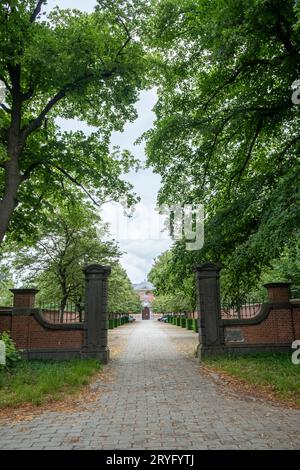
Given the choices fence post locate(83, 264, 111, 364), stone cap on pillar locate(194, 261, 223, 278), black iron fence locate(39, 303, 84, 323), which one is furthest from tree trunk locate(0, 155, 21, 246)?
stone cap on pillar locate(194, 261, 223, 278)

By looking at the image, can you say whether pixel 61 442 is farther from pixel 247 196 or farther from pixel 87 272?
pixel 247 196

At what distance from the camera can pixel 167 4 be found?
1216 cm

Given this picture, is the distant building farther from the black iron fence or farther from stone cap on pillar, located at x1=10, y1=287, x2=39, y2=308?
stone cap on pillar, located at x1=10, y1=287, x2=39, y2=308

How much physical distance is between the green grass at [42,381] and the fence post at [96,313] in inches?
29.3

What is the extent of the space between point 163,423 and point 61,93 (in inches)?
432

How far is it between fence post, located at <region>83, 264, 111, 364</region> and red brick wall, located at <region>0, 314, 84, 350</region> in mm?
351

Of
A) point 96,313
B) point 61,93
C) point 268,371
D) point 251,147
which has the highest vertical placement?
point 61,93

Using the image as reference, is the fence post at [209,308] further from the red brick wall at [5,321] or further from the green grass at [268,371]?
the red brick wall at [5,321]

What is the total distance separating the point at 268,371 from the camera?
30.1 ft

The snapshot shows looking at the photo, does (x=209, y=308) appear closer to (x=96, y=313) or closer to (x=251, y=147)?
(x=96, y=313)

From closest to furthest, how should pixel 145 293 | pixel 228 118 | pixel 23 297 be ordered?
pixel 228 118
pixel 23 297
pixel 145 293

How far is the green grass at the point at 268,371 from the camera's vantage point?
292 inches

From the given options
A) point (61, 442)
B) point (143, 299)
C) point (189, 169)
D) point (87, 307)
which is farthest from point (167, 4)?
point (143, 299)

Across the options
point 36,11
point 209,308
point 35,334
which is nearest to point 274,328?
point 209,308
